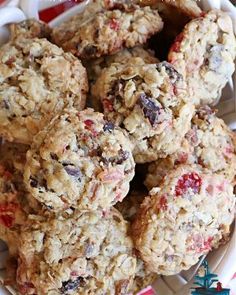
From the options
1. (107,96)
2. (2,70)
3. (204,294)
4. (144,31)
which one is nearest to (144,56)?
(144,31)

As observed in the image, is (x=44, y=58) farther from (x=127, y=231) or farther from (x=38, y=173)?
(x=127, y=231)

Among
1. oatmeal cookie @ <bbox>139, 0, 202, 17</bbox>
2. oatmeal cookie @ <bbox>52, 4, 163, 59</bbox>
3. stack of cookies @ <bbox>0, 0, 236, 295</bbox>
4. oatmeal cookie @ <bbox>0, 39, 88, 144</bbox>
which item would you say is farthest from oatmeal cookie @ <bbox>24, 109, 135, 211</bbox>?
oatmeal cookie @ <bbox>139, 0, 202, 17</bbox>

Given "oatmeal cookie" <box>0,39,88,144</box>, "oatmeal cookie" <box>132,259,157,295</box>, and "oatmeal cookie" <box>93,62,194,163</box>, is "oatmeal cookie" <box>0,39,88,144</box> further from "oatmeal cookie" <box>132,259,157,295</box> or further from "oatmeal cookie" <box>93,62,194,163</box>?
"oatmeal cookie" <box>132,259,157,295</box>

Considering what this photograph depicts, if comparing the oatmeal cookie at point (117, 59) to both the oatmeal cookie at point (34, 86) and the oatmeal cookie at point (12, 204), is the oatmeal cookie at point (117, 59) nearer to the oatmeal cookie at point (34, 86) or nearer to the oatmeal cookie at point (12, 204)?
the oatmeal cookie at point (34, 86)

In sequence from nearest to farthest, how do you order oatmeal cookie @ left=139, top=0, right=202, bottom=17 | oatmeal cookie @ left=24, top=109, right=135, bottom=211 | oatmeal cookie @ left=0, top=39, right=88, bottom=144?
oatmeal cookie @ left=24, top=109, right=135, bottom=211 < oatmeal cookie @ left=0, top=39, right=88, bottom=144 < oatmeal cookie @ left=139, top=0, right=202, bottom=17

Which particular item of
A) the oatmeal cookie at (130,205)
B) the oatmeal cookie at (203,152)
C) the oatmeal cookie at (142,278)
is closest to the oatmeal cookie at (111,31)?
the oatmeal cookie at (203,152)
